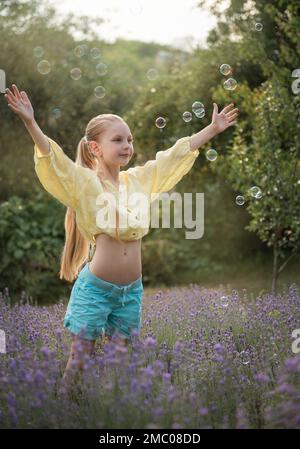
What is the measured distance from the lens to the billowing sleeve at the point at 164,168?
12.6 feet

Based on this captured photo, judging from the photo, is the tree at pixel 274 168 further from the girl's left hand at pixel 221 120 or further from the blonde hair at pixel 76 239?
the blonde hair at pixel 76 239

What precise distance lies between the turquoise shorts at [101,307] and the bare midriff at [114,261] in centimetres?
3

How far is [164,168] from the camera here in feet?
12.7

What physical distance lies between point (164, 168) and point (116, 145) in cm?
41

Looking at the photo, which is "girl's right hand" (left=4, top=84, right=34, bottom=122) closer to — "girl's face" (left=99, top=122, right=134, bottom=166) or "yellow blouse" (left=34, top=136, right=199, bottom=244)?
Answer: "yellow blouse" (left=34, top=136, right=199, bottom=244)

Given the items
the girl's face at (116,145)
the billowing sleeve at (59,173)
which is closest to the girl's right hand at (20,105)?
the billowing sleeve at (59,173)

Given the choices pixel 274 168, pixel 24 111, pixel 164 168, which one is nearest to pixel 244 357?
Answer: pixel 164 168

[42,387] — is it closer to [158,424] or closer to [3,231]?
[158,424]

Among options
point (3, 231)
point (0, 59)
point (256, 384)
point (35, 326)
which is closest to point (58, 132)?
point (0, 59)

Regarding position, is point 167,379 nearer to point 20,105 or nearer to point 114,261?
point 114,261

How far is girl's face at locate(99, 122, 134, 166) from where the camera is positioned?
3586 mm

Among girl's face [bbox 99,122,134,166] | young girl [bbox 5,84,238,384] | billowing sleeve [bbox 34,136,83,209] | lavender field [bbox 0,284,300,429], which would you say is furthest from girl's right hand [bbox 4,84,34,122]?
lavender field [bbox 0,284,300,429]

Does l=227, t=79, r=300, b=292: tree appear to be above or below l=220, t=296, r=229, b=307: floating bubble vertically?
above

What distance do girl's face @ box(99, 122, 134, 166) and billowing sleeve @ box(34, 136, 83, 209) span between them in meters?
0.19
